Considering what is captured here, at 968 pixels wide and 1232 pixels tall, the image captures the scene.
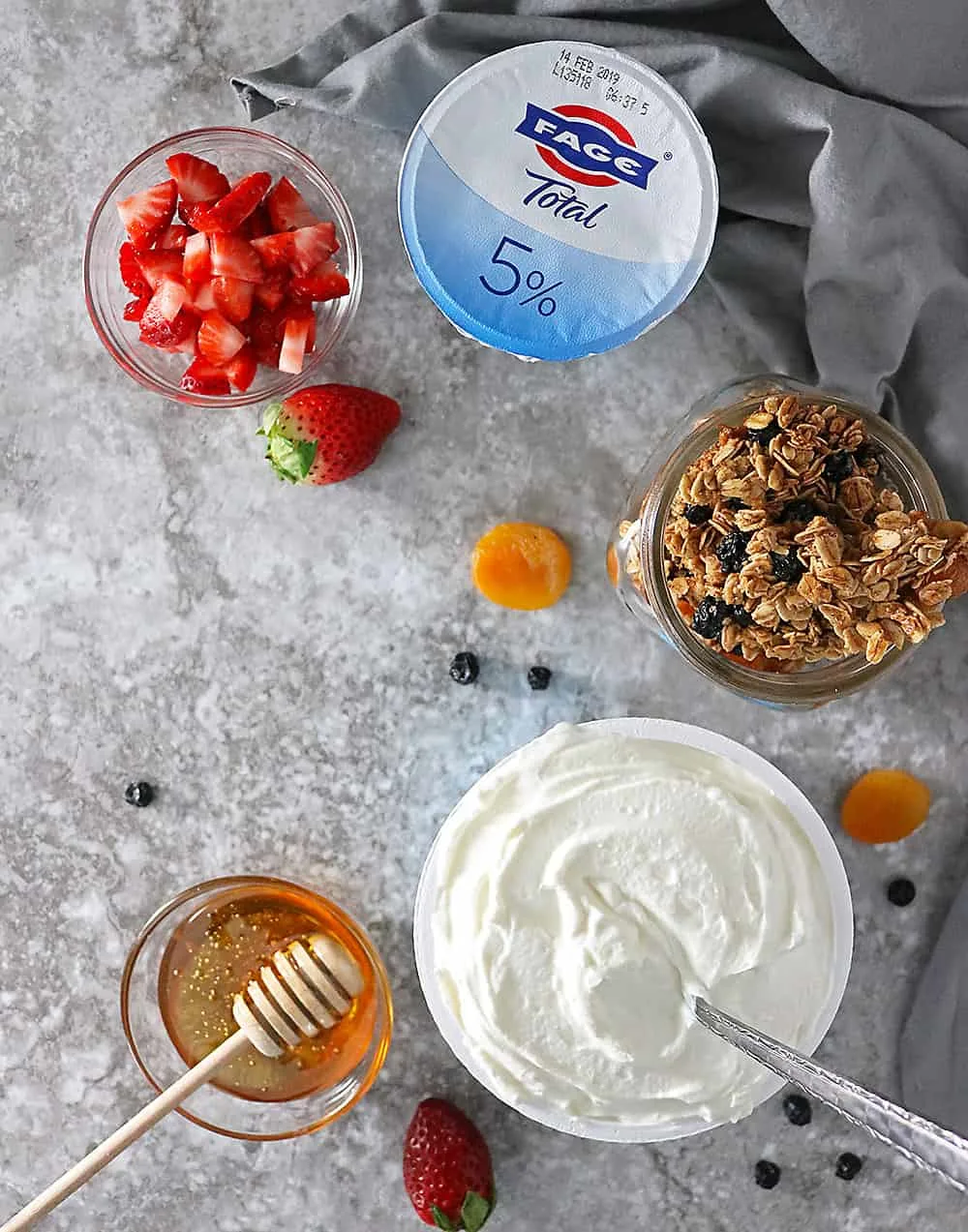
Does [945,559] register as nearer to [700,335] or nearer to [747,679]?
[747,679]

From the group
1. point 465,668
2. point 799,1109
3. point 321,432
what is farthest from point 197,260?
point 799,1109

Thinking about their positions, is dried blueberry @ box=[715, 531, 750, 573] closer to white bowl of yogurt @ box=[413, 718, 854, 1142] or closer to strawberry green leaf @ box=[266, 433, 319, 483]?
white bowl of yogurt @ box=[413, 718, 854, 1142]

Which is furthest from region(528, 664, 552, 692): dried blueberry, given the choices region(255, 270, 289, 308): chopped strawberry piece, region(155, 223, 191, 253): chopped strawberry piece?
region(155, 223, 191, 253): chopped strawberry piece

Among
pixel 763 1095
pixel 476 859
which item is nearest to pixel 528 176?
pixel 476 859

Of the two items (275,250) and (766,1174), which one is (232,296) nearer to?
(275,250)

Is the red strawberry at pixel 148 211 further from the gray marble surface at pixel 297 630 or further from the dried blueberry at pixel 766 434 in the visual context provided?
the dried blueberry at pixel 766 434
